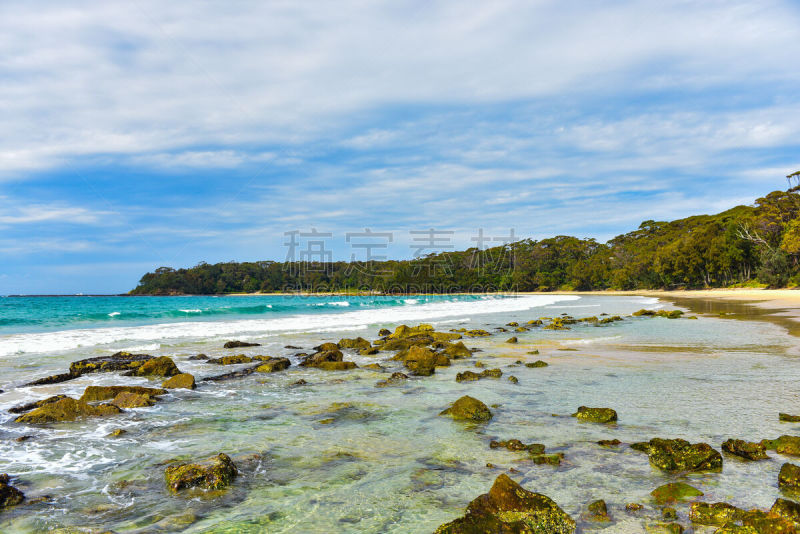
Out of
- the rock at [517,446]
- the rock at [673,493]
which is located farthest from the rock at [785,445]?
the rock at [517,446]

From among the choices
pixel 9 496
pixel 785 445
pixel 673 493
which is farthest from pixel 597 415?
pixel 9 496

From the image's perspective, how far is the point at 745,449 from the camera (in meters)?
5.32

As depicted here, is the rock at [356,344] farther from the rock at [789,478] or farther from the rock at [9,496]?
the rock at [789,478]

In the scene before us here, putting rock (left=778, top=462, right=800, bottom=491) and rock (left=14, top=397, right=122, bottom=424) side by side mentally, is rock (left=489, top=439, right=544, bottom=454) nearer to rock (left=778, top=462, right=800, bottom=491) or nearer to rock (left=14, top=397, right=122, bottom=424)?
rock (left=778, top=462, right=800, bottom=491)

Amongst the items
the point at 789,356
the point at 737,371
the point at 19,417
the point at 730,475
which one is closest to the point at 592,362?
the point at 737,371

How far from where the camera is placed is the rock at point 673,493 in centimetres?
434

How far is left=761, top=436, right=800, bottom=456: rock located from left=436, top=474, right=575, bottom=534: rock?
358 cm

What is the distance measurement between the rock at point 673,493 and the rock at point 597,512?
2.03 ft

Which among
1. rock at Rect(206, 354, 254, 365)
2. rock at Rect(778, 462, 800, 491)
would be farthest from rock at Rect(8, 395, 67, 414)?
rock at Rect(778, 462, 800, 491)

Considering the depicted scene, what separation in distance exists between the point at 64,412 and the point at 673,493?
32.9 ft

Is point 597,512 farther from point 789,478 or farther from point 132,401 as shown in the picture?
point 132,401

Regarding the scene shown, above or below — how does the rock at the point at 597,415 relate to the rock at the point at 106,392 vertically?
below

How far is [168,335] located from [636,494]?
24.8 m

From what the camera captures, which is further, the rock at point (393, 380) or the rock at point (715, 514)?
the rock at point (393, 380)
